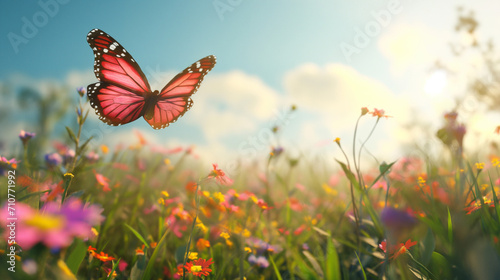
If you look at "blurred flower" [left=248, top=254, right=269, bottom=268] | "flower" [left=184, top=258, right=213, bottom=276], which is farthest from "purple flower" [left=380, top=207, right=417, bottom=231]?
"flower" [left=184, top=258, right=213, bottom=276]

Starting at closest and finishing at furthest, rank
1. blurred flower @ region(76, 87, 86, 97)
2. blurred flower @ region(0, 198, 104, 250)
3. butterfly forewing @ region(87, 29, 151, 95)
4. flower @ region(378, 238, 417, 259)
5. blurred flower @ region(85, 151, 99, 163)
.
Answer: blurred flower @ region(0, 198, 104, 250), flower @ region(378, 238, 417, 259), blurred flower @ region(76, 87, 86, 97), butterfly forewing @ region(87, 29, 151, 95), blurred flower @ region(85, 151, 99, 163)

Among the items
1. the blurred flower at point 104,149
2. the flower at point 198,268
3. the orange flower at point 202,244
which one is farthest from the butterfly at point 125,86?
the blurred flower at point 104,149

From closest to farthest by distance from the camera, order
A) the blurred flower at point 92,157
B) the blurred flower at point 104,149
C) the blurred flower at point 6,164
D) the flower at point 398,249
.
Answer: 1. the flower at point 398,249
2. the blurred flower at point 6,164
3. the blurred flower at point 92,157
4. the blurred flower at point 104,149

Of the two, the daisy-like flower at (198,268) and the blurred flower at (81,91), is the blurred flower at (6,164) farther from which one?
the daisy-like flower at (198,268)

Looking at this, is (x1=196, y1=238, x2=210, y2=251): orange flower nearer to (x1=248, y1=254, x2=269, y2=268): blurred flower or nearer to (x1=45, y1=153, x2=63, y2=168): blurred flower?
(x1=248, y1=254, x2=269, y2=268): blurred flower

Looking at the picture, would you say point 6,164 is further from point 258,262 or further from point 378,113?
point 378,113

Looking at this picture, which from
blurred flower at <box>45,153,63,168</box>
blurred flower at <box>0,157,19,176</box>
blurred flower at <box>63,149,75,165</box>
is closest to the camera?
blurred flower at <box>0,157,19,176</box>

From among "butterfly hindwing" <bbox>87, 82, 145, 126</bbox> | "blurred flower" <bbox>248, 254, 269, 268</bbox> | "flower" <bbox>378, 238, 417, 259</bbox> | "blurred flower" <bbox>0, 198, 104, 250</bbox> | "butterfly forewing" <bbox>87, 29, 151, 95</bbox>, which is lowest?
"blurred flower" <bbox>248, 254, 269, 268</bbox>

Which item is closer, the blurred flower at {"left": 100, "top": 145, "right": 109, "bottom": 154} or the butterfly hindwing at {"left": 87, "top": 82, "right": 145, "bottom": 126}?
the butterfly hindwing at {"left": 87, "top": 82, "right": 145, "bottom": 126}

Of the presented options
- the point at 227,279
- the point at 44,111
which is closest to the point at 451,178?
the point at 227,279
